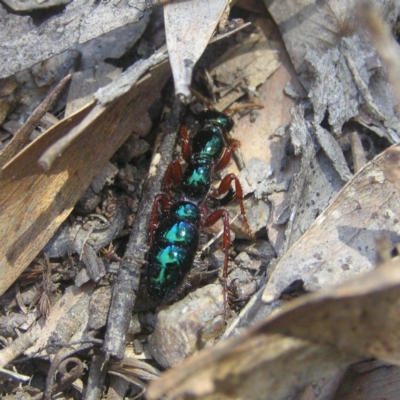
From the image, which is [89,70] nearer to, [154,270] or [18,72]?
[18,72]

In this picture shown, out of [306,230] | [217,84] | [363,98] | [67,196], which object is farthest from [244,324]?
[217,84]

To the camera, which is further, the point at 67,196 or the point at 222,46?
the point at 222,46

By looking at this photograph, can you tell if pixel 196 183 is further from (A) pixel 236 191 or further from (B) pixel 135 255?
(B) pixel 135 255

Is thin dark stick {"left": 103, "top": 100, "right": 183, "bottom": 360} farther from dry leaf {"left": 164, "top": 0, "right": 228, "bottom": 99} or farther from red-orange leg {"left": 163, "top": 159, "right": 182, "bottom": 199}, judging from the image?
dry leaf {"left": 164, "top": 0, "right": 228, "bottom": 99}

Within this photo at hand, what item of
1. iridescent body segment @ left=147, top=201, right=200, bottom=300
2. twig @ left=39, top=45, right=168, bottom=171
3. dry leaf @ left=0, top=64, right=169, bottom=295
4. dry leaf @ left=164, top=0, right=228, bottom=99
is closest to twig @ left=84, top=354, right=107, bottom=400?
iridescent body segment @ left=147, top=201, right=200, bottom=300

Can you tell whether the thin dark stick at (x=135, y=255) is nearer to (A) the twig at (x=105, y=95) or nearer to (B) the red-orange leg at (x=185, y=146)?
(B) the red-orange leg at (x=185, y=146)

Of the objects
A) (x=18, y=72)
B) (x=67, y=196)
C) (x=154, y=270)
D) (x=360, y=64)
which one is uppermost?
(x=18, y=72)

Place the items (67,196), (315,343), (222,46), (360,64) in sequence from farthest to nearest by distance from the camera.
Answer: (222,46) < (360,64) < (67,196) < (315,343)
